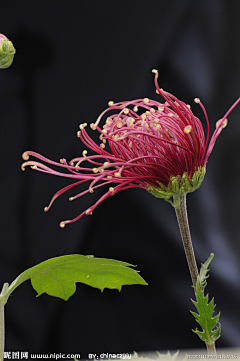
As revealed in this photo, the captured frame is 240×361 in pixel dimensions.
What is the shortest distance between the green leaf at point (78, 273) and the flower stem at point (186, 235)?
0.09 ft

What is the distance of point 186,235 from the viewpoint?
0.20 meters

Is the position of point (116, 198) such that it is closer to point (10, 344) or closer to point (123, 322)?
point (123, 322)

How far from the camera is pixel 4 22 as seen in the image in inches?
30.0

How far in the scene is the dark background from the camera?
2.43ft

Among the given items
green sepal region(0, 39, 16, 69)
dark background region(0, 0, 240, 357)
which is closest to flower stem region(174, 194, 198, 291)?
green sepal region(0, 39, 16, 69)

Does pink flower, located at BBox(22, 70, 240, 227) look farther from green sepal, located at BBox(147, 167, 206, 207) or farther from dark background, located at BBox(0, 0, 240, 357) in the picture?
dark background, located at BBox(0, 0, 240, 357)

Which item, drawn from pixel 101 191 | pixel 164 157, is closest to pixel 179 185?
pixel 164 157

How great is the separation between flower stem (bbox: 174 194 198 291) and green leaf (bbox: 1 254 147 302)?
0.03 m

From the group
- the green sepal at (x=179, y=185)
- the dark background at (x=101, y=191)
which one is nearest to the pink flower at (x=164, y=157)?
the green sepal at (x=179, y=185)

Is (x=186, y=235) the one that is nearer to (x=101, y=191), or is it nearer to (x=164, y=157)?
(x=164, y=157)

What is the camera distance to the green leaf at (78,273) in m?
0.18

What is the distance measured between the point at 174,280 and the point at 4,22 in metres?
0.59

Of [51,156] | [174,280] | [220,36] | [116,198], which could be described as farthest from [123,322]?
[220,36]

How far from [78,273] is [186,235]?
0.19 feet
